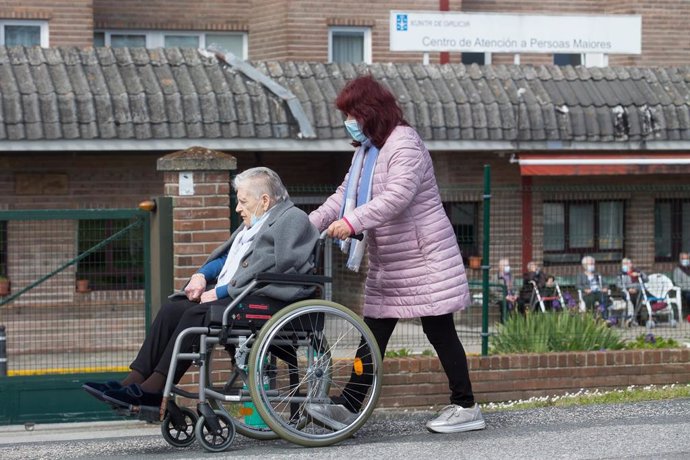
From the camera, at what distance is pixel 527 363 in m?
10.3

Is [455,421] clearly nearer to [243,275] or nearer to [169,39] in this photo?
[243,275]

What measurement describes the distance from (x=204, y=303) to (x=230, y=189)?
2.16 meters

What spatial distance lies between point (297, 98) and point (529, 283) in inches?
243

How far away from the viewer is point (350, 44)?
23531 millimetres

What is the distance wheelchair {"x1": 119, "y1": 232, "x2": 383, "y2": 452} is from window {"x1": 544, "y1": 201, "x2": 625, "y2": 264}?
157 inches

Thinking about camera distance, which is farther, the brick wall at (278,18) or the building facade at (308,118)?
the brick wall at (278,18)

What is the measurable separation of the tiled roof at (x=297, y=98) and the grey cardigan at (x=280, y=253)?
888cm

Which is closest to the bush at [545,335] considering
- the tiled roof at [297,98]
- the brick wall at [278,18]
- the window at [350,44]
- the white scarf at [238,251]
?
the white scarf at [238,251]

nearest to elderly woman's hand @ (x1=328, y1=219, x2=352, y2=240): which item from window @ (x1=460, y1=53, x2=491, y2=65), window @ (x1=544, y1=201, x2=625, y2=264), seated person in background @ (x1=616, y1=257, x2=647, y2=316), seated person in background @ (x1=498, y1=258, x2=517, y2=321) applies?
seated person in background @ (x1=498, y1=258, x2=517, y2=321)

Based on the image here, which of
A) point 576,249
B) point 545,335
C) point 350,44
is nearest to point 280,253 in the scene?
point 545,335

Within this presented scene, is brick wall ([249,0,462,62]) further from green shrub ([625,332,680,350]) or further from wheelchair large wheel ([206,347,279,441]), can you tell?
wheelchair large wheel ([206,347,279,441])

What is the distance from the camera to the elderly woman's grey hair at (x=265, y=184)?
25.2 feet

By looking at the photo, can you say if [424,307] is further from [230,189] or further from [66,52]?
[66,52]

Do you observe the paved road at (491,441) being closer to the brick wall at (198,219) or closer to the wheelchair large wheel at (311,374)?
the wheelchair large wheel at (311,374)
